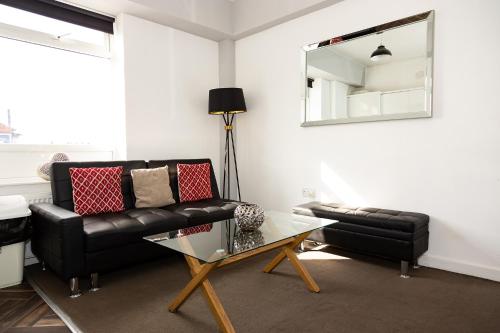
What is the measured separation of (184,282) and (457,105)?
8.18 feet

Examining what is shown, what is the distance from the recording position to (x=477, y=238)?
8.32 feet

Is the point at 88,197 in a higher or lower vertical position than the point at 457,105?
lower

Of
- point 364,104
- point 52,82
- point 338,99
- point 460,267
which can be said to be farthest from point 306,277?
point 52,82

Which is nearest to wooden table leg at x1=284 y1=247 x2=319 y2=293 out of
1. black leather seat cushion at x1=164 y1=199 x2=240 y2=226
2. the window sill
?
black leather seat cushion at x1=164 y1=199 x2=240 y2=226

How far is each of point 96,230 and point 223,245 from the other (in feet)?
3.23

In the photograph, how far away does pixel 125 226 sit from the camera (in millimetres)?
2387

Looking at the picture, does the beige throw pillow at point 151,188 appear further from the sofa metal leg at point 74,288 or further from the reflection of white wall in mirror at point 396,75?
→ the reflection of white wall in mirror at point 396,75

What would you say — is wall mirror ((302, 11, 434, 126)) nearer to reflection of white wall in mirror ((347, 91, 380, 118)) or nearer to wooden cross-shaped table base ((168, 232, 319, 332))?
reflection of white wall in mirror ((347, 91, 380, 118))

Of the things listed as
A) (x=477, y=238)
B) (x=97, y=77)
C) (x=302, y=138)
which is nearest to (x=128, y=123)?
(x=97, y=77)

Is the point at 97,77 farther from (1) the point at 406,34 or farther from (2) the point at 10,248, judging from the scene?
(1) the point at 406,34

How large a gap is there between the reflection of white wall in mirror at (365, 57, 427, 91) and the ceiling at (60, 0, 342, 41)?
2.86 feet

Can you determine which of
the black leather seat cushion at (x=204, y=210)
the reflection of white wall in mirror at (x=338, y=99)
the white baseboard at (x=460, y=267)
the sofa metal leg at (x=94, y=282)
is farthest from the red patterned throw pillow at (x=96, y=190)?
the white baseboard at (x=460, y=267)

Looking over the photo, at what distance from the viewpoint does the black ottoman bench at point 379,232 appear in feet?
8.11

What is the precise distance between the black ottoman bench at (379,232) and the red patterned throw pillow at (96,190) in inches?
67.5
